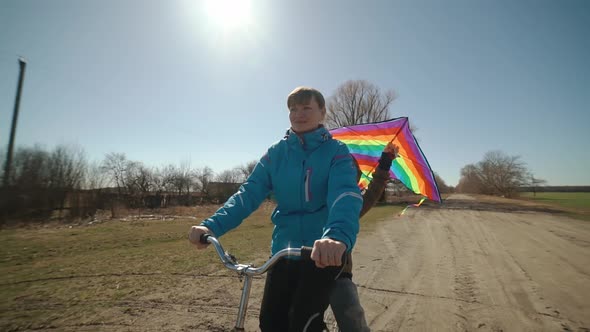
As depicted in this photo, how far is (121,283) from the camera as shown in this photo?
4.71 metres

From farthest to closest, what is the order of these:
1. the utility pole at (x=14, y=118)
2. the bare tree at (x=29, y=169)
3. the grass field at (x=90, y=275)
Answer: the bare tree at (x=29, y=169)
the utility pole at (x=14, y=118)
the grass field at (x=90, y=275)

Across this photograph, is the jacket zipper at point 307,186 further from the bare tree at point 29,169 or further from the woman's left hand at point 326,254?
the bare tree at point 29,169

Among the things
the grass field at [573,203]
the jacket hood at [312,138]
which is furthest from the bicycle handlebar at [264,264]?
the grass field at [573,203]

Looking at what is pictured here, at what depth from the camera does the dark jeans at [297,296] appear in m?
1.49

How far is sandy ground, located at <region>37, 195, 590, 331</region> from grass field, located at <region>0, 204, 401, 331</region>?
126 millimetres

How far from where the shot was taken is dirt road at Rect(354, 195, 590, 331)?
3.57 metres

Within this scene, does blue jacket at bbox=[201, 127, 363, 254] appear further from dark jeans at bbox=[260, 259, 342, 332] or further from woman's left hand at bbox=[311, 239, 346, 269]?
woman's left hand at bbox=[311, 239, 346, 269]

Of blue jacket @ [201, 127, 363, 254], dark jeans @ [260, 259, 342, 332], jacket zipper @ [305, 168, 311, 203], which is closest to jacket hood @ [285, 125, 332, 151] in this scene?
blue jacket @ [201, 127, 363, 254]

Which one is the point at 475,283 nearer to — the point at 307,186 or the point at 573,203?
the point at 307,186

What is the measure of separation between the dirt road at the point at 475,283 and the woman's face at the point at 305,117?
2750mm

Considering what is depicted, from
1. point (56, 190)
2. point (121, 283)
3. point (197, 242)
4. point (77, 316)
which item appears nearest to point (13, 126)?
point (56, 190)

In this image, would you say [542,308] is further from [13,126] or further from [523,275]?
[13,126]

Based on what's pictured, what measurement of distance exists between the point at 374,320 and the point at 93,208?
21281mm

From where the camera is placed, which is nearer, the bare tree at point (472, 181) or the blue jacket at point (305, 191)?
the blue jacket at point (305, 191)
